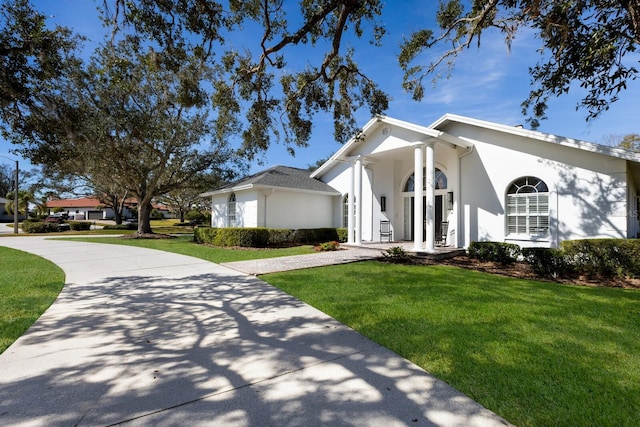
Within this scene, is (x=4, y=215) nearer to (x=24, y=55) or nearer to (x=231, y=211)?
(x=231, y=211)

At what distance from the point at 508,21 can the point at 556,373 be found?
9598mm

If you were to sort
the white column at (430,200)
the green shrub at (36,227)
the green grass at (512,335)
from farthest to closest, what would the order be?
the green shrub at (36,227)
the white column at (430,200)
the green grass at (512,335)

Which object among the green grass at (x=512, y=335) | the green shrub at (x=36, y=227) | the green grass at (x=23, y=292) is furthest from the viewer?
the green shrub at (x=36, y=227)

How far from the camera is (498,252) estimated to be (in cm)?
1039

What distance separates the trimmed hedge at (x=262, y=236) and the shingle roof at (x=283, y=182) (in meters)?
2.48

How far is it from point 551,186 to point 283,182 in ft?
40.7

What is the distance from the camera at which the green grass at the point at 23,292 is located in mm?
4367

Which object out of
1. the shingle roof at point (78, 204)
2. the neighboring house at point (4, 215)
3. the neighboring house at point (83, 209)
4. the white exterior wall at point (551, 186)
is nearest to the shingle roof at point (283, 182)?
the white exterior wall at point (551, 186)

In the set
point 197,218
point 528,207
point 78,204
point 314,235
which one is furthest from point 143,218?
point 78,204

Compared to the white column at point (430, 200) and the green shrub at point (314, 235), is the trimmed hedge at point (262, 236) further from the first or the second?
the white column at point (430, 200)

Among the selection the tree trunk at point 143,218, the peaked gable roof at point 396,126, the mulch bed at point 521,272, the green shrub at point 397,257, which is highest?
the peaked gable roof at point 396,126

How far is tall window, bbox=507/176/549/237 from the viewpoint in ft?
35.7

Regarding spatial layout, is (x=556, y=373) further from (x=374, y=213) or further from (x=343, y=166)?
(x=343, y=166)

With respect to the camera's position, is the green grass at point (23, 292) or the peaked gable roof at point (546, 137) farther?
the peaked gable roof at point (546, 137)
